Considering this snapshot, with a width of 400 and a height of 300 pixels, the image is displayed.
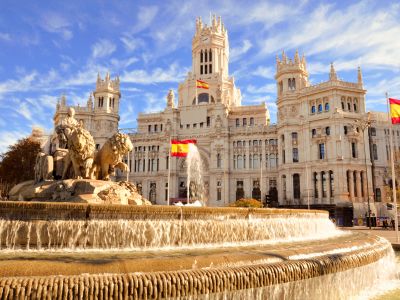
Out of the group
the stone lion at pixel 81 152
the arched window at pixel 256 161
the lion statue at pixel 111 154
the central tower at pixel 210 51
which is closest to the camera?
the stone lion at pixel 81 152

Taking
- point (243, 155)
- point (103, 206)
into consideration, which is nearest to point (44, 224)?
point (103, 206)

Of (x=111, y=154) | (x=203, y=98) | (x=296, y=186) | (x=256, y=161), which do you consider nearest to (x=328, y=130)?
(x=296, y=186)

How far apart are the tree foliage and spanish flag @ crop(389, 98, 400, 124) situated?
4458 centimetres

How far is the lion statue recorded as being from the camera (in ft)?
48.2

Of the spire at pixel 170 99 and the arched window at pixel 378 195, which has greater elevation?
the spire at pixel 170 99

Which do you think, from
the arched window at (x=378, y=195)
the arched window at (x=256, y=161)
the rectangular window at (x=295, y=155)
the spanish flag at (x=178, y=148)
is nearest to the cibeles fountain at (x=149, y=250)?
the spanish flag at (x=178, y=148)

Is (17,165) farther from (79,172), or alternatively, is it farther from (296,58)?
(296,58)

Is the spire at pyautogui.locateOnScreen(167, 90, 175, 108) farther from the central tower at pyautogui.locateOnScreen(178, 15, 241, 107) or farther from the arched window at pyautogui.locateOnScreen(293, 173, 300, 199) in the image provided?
the arched window at pyautogui.locateOnScreen(293, 173, 300, 199)

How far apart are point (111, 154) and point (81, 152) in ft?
4.06

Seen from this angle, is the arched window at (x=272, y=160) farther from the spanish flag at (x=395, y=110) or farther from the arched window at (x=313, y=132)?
the spanish flag at (x=395, y=110)

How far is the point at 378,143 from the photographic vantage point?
64.2 m

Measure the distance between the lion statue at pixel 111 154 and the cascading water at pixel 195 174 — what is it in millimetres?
57366

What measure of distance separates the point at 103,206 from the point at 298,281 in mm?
5761

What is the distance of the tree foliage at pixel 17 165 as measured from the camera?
163 feet
